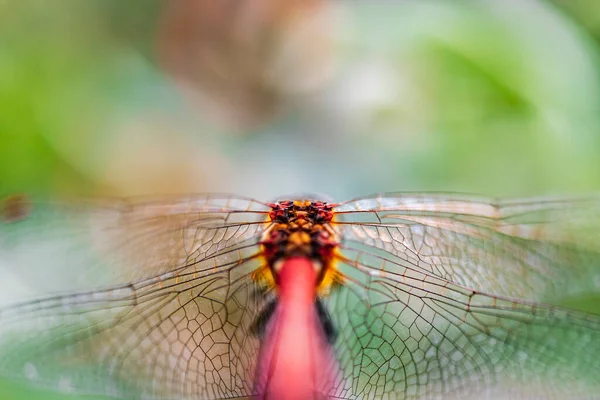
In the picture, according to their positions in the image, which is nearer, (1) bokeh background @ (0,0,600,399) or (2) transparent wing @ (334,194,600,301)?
(2) transparent wing @ (334,194,600,301)

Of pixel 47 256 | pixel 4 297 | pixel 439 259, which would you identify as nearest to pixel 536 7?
pixel 439 259

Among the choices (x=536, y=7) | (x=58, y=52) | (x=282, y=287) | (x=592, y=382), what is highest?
(x=58, y=52)

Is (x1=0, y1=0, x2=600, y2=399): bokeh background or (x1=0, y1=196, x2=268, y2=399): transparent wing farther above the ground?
(x1=0, y1=0, x2=600, y2=399): bokeh background

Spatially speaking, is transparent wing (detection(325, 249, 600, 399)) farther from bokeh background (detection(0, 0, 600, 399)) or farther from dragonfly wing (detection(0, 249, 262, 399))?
bokeh background (detection(0, 0, 600, 399))

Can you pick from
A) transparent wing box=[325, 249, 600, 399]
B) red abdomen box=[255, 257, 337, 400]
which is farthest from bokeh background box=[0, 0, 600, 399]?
red abdomen box=[255, 257, 337, 400]

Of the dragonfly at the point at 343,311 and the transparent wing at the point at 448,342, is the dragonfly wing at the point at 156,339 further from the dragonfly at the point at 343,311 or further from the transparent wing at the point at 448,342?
the transparent wing at the point at 448,342

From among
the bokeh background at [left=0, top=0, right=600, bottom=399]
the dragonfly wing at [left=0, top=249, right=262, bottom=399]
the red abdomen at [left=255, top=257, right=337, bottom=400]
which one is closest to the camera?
the red abdomen at [left=255, top=257, right=337, bottom=400]

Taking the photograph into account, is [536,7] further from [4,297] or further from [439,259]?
[4,297]
